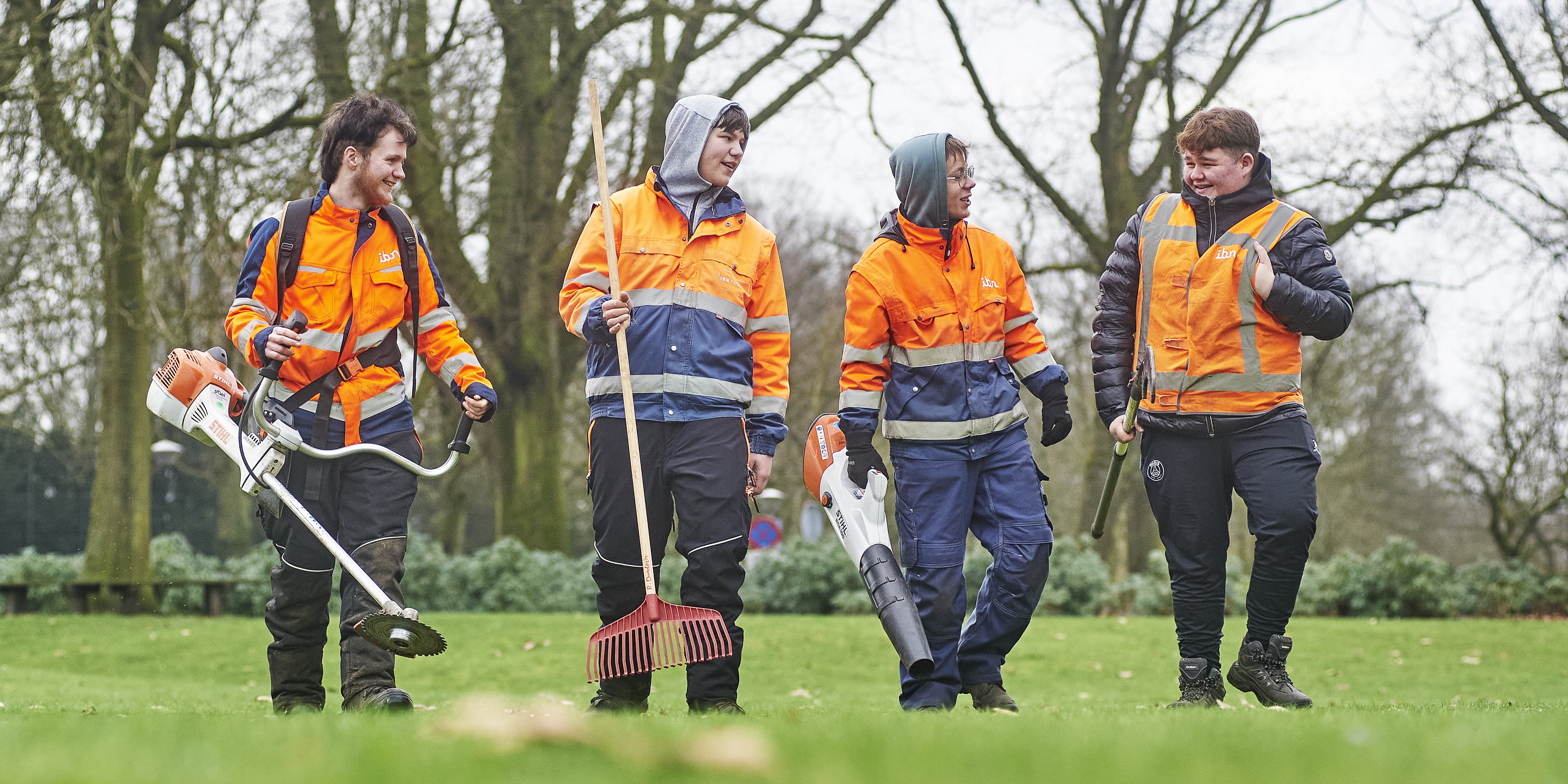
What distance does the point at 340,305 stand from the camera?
16.0 ft

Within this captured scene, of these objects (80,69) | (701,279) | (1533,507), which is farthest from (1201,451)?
(1533,507)

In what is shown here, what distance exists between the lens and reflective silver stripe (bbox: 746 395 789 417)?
4.95 m

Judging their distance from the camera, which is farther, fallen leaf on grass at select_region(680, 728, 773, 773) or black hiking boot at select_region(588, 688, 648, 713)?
black hiking boot at select_region(588, 688, 648, 713)

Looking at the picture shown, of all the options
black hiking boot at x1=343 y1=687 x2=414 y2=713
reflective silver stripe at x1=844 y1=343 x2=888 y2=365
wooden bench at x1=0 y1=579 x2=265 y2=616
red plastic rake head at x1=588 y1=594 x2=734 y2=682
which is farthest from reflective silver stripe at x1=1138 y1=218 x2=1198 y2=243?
wooden bench at x1=0 y1=579 x2=265 y2=616

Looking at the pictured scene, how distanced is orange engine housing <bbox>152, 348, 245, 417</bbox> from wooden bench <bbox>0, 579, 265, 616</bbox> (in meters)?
9.25

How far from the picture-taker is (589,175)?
17.8m

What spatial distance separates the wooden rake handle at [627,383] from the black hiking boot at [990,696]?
126cm

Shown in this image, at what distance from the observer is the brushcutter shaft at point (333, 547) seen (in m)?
4.46

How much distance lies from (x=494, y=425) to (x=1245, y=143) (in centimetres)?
1222

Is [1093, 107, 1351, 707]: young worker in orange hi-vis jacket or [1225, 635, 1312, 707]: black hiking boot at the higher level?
[1093, 107, 1351, 707]: young worker in orange hi-vis jacket

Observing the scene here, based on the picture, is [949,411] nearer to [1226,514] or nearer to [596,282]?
[1226,514]

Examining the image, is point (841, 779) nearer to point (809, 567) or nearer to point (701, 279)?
point (701, 279)

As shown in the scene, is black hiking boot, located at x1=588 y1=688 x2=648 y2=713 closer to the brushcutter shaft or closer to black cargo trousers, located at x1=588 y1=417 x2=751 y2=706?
black cargo trousers, located at x1=588 y1=417 x2=751 y2=706

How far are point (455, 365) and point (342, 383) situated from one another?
44 cm
